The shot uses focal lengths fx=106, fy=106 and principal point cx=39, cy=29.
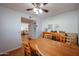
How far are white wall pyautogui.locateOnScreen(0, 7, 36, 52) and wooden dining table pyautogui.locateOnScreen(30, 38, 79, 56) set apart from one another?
12.7 inches

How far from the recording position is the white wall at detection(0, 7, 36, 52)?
72.9 inches

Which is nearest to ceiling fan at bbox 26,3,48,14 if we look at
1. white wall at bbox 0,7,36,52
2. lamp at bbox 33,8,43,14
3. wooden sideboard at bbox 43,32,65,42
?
lamp at bbox 33,8,43,14

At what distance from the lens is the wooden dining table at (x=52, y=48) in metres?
1.86

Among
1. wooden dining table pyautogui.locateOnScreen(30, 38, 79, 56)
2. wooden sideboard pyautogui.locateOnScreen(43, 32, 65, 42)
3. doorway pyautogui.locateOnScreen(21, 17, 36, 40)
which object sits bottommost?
wooden dining table pyautogui.locateOnScreen(30, 38, 79, 56)

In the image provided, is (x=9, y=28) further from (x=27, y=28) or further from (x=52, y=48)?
(x=52, y=48)

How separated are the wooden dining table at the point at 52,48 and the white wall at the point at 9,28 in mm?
322

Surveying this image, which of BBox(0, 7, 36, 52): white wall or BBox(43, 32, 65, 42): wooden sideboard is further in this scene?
BBox(43, 32, 65, 42): wooden sideboard

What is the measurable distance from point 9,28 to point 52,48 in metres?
0.85

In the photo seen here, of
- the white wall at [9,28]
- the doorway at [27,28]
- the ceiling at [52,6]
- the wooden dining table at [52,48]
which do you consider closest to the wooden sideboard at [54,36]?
the wooden dining table at [52,48]

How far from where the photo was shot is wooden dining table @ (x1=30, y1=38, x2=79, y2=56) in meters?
1.86

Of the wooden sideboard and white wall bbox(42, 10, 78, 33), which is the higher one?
white wall bbox(42, 10, 78, 33)

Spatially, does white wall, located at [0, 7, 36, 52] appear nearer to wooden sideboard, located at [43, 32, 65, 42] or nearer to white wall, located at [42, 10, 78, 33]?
wooden sideboard, located at [43, 32, 65, 42]

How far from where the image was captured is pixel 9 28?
1907 millimetres

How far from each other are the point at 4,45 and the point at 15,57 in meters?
0.29
